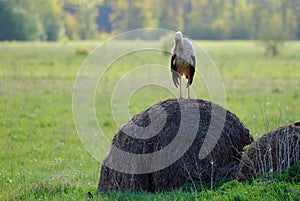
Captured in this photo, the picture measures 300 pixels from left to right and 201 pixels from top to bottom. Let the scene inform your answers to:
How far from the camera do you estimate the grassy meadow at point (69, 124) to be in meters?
7.56

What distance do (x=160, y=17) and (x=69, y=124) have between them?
293 feet

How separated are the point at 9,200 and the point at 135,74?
22212 mm

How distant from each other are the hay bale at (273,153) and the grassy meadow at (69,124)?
8.3 inches

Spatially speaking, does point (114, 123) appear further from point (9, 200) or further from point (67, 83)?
point (67, 83)

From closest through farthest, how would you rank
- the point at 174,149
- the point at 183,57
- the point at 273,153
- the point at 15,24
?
the point at 273,153
the point at 174,149
the point at 183,57
the point at 15,24

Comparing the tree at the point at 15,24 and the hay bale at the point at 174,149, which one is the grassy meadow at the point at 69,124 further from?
the tree at the point at 15,24

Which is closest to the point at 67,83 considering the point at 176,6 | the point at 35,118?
the point at 35,118

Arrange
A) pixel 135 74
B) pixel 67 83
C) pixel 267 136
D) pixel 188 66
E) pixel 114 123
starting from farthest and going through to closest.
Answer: pixel 135 74, pixel 67 83, pixel 114 123, pixel 188 66, pixel 267 136

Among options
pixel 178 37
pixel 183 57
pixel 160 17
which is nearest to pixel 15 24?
pixel 160 17

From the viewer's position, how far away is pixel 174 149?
26.3ft

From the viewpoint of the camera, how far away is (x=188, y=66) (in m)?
9.12

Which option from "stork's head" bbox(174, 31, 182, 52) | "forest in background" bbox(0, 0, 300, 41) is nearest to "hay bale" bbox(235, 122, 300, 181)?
"stork's head" bbox(174, 31, 182, 52)

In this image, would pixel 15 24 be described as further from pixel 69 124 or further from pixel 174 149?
pixel 174 149

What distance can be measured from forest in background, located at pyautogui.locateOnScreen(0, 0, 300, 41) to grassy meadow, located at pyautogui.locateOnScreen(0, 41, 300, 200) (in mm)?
Answer: 66085
